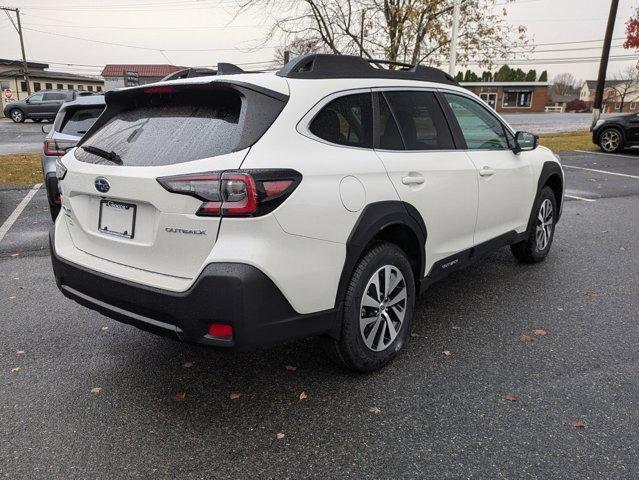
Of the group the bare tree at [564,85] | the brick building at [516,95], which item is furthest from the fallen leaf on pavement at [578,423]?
the bare tree at [564,85]

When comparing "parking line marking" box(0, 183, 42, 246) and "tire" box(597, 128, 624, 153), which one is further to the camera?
"tire" box(597, 128, 624, 153)

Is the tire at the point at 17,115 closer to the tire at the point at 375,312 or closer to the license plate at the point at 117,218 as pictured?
the license plate at the point at 117,218

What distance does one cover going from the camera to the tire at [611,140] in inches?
608

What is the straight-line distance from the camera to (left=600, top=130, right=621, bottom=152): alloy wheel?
610 inches

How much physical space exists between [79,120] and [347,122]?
16.4ft

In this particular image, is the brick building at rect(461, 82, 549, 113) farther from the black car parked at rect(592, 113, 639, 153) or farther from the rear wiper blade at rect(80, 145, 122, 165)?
the rear wiper blade at rect(80, 145, 122, 165)

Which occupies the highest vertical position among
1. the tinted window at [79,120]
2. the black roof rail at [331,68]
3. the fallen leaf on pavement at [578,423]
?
the black roof rail at [331,68]

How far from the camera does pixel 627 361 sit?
334 cm

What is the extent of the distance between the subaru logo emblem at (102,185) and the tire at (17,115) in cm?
3211

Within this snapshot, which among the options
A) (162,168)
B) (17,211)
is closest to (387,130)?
(162,168)

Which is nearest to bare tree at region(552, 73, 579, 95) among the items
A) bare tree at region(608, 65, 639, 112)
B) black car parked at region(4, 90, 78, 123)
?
bare tree at region(608, 65, 639, 112)

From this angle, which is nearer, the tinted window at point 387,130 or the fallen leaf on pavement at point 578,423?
the fallen leaf on pavement at point 578,423

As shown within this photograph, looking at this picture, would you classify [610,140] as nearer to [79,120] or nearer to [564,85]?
[79,120]

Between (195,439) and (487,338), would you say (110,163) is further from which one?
(487,338)
